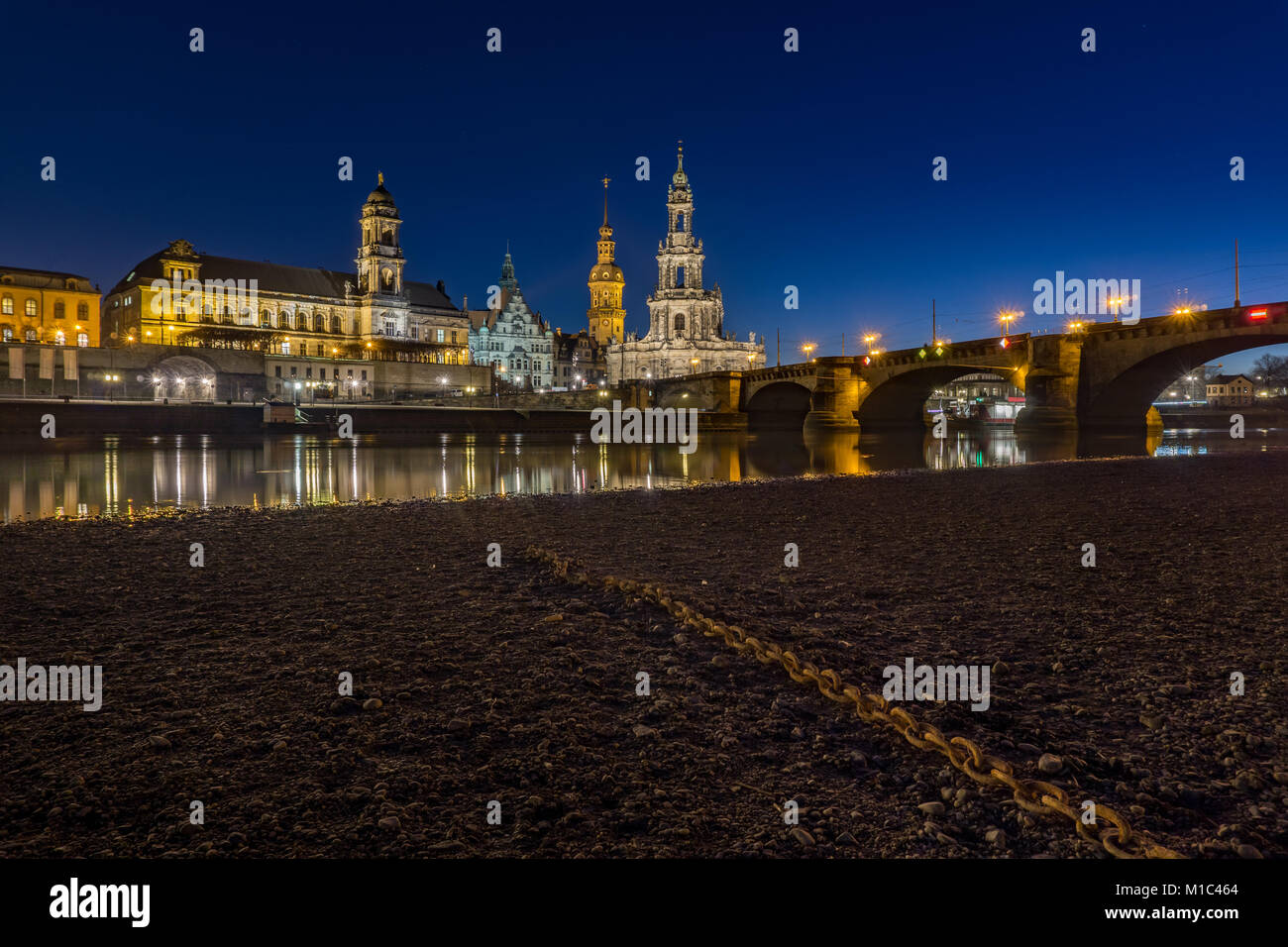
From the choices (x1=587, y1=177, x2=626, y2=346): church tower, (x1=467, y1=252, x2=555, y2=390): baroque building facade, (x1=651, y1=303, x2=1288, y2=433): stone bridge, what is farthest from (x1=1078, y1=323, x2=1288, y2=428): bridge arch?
(x1=587, y1=177, x2=626, y2=346): church tower

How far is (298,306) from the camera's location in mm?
105062

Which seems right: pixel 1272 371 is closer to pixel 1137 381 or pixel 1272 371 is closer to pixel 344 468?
pixel 1137 381

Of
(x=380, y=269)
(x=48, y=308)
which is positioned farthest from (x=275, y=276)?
(x=48, y=308)

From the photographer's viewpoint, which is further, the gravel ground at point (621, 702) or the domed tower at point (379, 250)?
the domed tower at point (379, 250)

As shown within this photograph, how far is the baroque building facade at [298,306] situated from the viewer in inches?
3607

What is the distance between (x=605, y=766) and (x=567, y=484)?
60.9 ft

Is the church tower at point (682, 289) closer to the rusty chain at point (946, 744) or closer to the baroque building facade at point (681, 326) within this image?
the baroque building facade at point (681, 326)

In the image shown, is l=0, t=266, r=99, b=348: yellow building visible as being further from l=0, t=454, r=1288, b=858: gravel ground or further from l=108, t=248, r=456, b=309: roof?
l=0, t=454, r=1288, b=858: gravel ground

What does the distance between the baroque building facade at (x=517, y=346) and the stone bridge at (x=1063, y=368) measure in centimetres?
6408

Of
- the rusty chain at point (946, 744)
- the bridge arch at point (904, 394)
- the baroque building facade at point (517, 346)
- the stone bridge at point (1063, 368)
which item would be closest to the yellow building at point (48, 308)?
the baroque building facade at point (517, 346)

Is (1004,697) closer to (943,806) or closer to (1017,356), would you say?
(943,806)

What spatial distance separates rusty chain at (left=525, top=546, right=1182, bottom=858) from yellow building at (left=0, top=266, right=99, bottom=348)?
98899mm

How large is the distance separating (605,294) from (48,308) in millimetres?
93541

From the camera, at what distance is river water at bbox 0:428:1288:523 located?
17.5 metres
